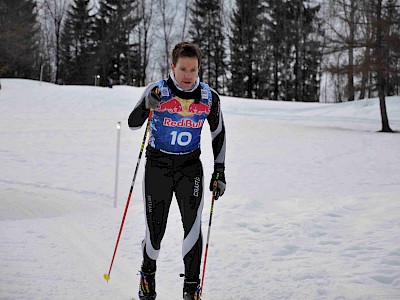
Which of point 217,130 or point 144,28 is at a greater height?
point 144,28

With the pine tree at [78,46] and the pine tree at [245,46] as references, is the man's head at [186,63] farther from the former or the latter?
the pine tree at [78,46]

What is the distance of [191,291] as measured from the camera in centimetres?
345

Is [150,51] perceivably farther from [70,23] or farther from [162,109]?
[162,109]

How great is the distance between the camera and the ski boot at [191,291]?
3.44 m

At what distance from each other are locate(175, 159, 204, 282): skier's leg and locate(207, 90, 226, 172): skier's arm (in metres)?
0.23

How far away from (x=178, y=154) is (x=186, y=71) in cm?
63

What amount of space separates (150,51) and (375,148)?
3994 centimetres

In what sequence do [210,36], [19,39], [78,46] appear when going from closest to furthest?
[19,39], [210,36], [78,46]

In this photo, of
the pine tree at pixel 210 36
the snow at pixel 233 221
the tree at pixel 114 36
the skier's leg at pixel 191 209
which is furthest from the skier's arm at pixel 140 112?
the tree at pixel 114 36

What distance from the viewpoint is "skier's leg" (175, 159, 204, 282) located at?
3.49 m

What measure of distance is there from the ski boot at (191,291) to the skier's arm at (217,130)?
91 centimetres

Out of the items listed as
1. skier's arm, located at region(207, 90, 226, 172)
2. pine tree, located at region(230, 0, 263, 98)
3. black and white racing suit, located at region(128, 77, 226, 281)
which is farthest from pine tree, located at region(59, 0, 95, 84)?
black and white racing suit, located at region(128, 77, 226, 281)

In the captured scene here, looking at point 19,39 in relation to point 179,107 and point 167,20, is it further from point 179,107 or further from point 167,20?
point 179,107

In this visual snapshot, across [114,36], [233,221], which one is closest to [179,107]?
[233,221]
